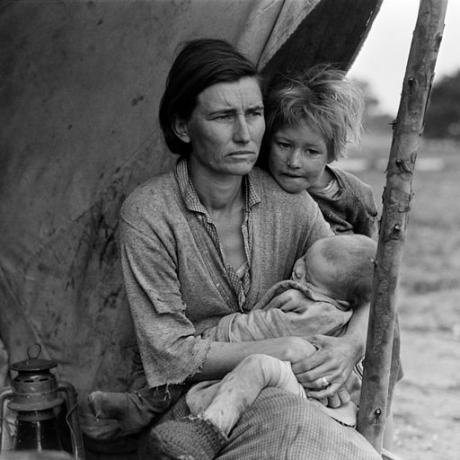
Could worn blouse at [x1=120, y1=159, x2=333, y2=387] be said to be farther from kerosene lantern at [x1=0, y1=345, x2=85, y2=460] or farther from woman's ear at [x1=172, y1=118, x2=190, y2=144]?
kerosene lantern at [x1=0, y1=345, x2=85, y2=460]

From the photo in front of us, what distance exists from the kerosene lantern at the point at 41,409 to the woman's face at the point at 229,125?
100 centimetres

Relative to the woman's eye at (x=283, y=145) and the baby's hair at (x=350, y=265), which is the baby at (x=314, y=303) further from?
the woman's eye at (x=283, y=145)

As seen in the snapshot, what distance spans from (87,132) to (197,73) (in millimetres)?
805

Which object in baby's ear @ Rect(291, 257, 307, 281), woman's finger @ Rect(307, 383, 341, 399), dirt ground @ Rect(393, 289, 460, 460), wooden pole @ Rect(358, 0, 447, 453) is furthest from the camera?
dirt ground @ Rect(393, 289, 460, 460)

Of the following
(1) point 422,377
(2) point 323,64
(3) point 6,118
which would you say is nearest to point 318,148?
(2) point 323,64

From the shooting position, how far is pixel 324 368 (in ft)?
8.04

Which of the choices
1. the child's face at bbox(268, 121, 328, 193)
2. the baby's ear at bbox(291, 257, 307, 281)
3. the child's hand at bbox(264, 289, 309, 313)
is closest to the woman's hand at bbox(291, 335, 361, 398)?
the child's hand at bbox(264, 289, 309, 313)

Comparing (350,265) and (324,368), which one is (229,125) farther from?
(324,368)

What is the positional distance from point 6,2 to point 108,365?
1.49m

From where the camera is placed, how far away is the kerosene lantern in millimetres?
2896

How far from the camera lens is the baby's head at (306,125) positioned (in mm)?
2836

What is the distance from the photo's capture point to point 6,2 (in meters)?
3.19

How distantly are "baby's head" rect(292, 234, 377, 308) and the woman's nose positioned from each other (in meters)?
0.42

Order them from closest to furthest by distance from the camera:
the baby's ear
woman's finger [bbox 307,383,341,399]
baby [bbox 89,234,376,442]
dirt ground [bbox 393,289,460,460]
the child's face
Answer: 1. woman's finger [bbox 307,383,341,399]
2. baby [bbox 89,234,376,442]
3. the baby's ear
4. the child's face
5. dirt ground [bbox 393,289,460,460]
